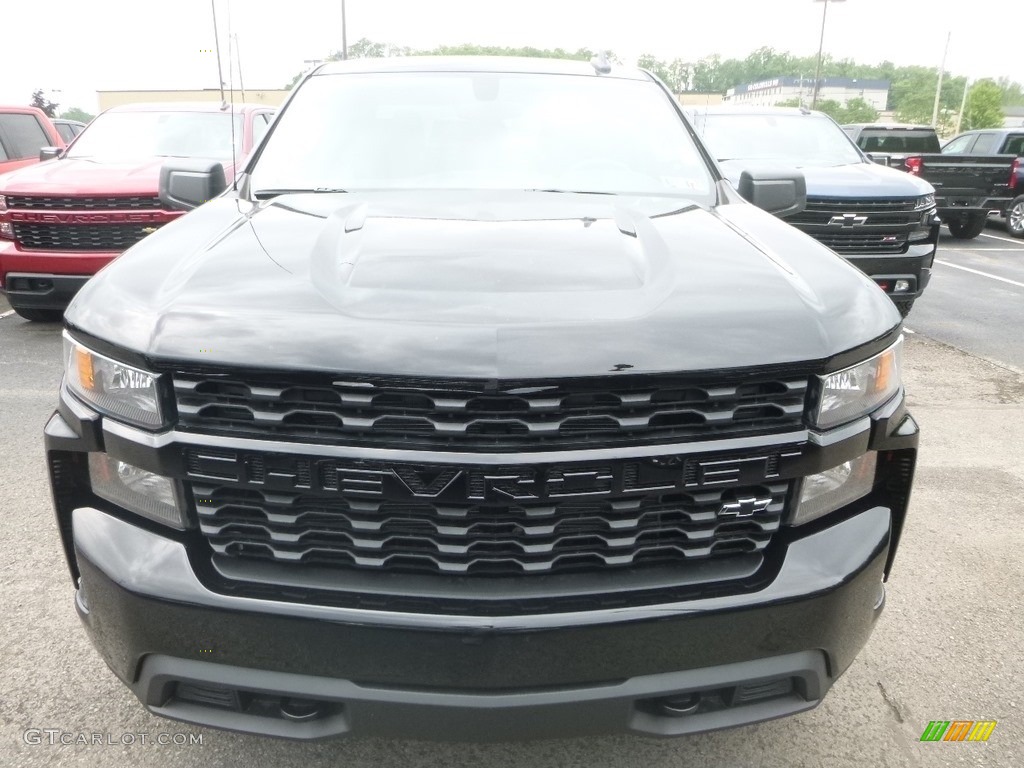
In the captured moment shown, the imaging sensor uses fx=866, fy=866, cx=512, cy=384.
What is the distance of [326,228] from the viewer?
2.20 metres

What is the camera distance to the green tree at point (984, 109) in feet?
135

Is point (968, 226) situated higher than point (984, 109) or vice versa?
point (968, 226)

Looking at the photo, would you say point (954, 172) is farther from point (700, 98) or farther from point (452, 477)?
point (452, 477)

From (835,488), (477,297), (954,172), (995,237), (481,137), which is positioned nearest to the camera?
(477,297)

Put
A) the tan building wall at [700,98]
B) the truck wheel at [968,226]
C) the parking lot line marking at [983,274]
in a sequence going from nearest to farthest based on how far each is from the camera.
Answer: the tan building wall at [700,98] → the parking lot line marking at [983,274] → the truck wheel at [968,226]

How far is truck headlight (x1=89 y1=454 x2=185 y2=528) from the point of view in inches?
68.7

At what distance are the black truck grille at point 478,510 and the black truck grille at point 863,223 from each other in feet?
19.6

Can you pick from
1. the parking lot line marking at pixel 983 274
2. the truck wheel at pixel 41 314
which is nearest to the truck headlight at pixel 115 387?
the truck wheel at pixel 41 314

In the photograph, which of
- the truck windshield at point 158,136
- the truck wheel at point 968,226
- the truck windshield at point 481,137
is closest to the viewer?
the truck windshield at point 481,137

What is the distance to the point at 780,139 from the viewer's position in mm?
8391

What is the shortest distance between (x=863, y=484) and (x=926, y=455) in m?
3.04

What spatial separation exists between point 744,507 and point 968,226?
15243 mm

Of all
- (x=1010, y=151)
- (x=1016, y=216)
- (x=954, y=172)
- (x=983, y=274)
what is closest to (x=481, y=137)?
(x=983, y=274)

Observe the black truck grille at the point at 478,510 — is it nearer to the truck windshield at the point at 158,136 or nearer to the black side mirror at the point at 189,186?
the black side mirror at the point at 189,186
